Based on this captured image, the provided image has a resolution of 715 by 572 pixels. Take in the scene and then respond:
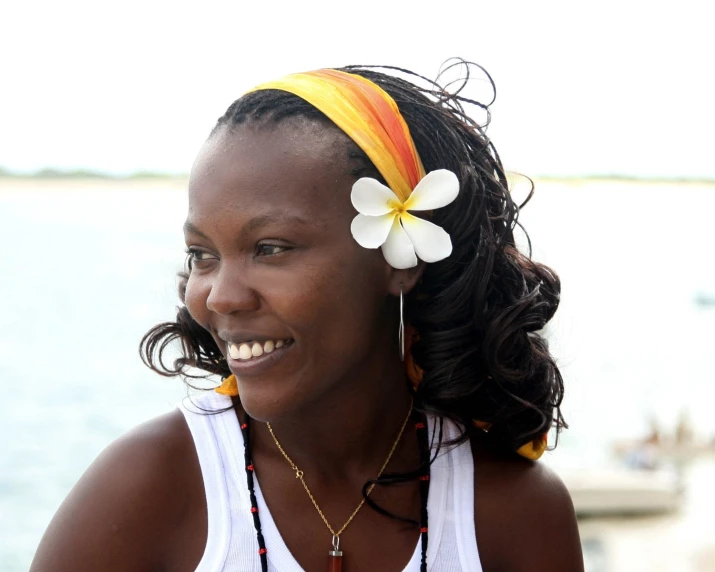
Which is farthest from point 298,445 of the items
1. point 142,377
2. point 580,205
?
point 580,205

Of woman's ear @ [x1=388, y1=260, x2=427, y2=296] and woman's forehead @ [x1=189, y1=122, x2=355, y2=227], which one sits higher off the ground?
woman's forehead @ [x1=189, y1=122, x2=355, y2=227]

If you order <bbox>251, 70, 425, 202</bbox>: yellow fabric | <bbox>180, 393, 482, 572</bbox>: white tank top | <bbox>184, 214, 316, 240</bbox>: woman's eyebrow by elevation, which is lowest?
<bbox>180, 393, 482, 572</bbox>: white tank top

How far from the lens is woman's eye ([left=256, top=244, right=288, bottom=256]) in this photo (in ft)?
5.79

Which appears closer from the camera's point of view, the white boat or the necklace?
the necklace

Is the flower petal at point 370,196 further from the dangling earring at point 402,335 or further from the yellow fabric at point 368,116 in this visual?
the dangling earring at point 402,335

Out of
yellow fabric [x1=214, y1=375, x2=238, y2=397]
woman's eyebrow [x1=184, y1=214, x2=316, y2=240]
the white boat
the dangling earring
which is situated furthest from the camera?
the white boat

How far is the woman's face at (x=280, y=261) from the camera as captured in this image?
1.75 meters

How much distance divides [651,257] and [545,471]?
168 ft

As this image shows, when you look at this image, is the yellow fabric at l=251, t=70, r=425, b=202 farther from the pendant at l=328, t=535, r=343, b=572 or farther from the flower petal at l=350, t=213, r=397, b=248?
the pendant at l=328, t=535, r=343, b=572

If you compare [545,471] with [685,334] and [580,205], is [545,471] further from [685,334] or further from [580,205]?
[580,205]

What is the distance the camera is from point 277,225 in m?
1.74

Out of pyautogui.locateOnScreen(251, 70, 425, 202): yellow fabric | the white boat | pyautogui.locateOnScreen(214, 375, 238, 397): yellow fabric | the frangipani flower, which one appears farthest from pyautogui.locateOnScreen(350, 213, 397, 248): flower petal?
the white boat

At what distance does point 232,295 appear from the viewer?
1744 mm

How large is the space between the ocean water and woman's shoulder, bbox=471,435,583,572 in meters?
0.36
